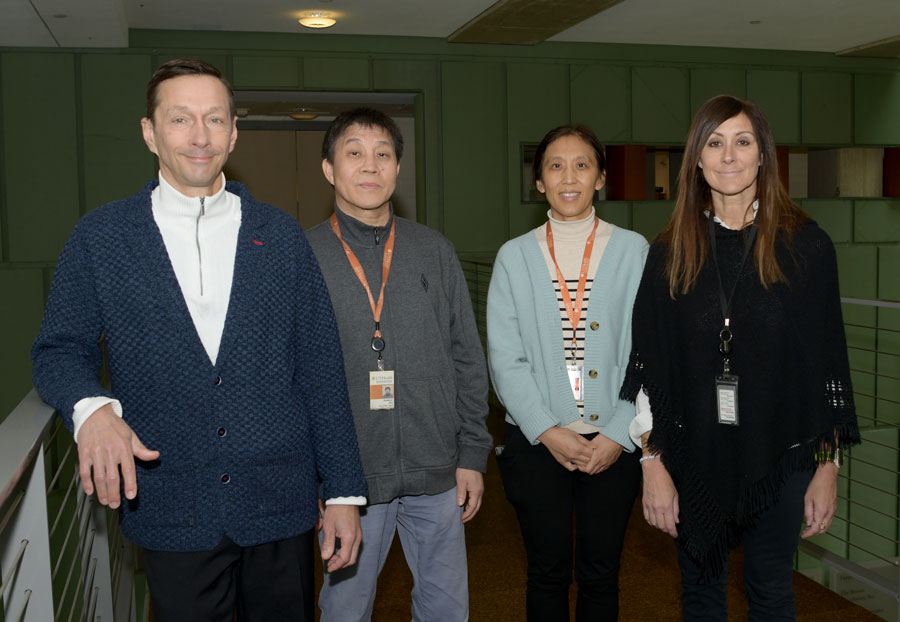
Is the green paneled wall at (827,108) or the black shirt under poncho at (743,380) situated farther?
the green paneled wall at (827,108)

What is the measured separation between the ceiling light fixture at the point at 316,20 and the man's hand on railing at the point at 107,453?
6345 mm

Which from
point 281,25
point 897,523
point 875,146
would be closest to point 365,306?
point 281,25

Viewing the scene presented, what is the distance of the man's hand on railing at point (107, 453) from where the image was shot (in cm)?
132

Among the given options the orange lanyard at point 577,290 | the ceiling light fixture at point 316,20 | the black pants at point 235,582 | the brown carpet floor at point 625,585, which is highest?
the ceiling light fixture at point 316,20

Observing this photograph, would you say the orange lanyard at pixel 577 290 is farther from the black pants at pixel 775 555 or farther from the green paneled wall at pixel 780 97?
the green paneled wall at pixel 780 97

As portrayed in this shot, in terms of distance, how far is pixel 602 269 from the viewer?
227 centimetres

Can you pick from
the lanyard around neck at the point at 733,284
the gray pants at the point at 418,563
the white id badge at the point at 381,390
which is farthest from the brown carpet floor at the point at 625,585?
the lanyard around neck at the point at 733,284

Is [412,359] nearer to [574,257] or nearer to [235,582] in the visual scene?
[574,257]

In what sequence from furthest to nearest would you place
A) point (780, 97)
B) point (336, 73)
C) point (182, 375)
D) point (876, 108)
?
point (876, 108) → point (780, 97) → point (336, 73) → point (182, 375)

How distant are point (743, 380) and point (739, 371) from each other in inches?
0.9

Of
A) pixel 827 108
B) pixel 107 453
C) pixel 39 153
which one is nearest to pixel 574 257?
pixel 107 453

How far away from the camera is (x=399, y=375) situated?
2.09m

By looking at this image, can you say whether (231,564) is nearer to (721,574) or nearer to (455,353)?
(455,353)

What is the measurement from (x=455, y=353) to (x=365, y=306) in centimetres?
31
